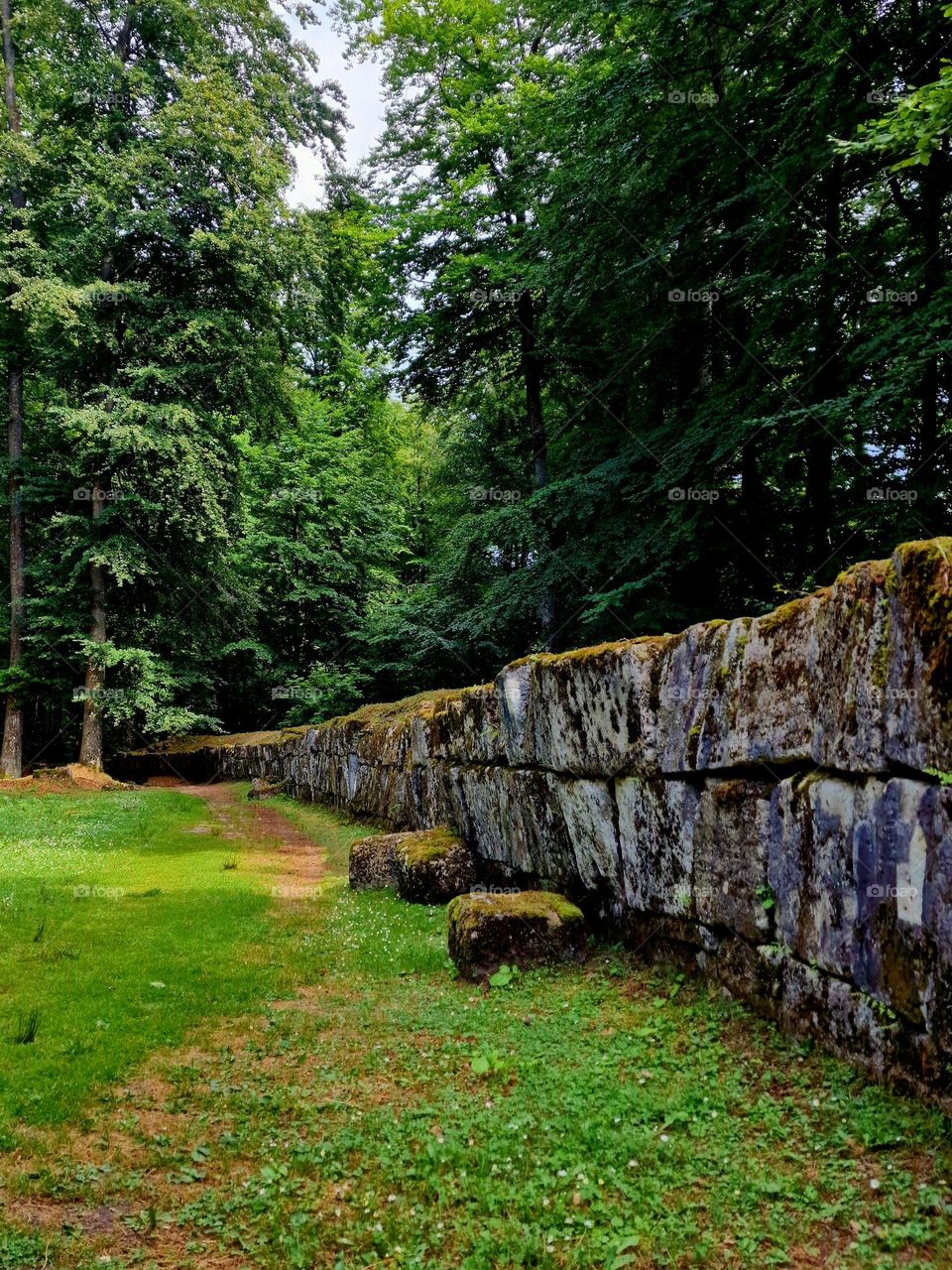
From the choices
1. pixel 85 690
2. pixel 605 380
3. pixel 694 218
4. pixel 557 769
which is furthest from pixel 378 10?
pixel 557 769

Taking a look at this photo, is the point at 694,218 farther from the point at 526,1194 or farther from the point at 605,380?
the point at 526,1194

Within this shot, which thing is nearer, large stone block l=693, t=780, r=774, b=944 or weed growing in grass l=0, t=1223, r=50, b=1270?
weed growing in grass l=0, t=1223, r=50, b=1270

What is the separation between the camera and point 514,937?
567cm

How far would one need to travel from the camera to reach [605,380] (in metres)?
14.5

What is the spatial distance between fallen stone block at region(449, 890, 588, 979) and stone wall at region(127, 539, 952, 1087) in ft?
1.36

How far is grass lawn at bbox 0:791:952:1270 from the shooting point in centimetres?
272

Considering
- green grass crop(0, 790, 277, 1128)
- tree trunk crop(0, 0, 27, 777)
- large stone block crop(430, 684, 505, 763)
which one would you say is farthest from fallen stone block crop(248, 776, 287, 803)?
large stone block crop(430, 684, 505, 763)

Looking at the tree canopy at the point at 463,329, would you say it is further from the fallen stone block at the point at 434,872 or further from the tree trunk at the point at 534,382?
the fallen stone block at the point at 434,872

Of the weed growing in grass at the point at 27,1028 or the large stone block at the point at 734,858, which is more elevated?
the large stone block at the point at 734,858

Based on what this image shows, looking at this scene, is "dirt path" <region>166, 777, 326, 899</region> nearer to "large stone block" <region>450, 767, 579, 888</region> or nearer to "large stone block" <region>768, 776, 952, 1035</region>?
"large stone block" <region>450, 767, 579, 888</region>

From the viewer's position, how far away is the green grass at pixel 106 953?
13.7ft

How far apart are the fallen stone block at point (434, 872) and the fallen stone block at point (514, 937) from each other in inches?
95.6

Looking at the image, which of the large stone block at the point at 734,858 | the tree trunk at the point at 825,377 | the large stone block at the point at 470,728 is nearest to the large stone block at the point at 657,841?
the large stone block at the point at 734,858

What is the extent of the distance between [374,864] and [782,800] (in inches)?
246
